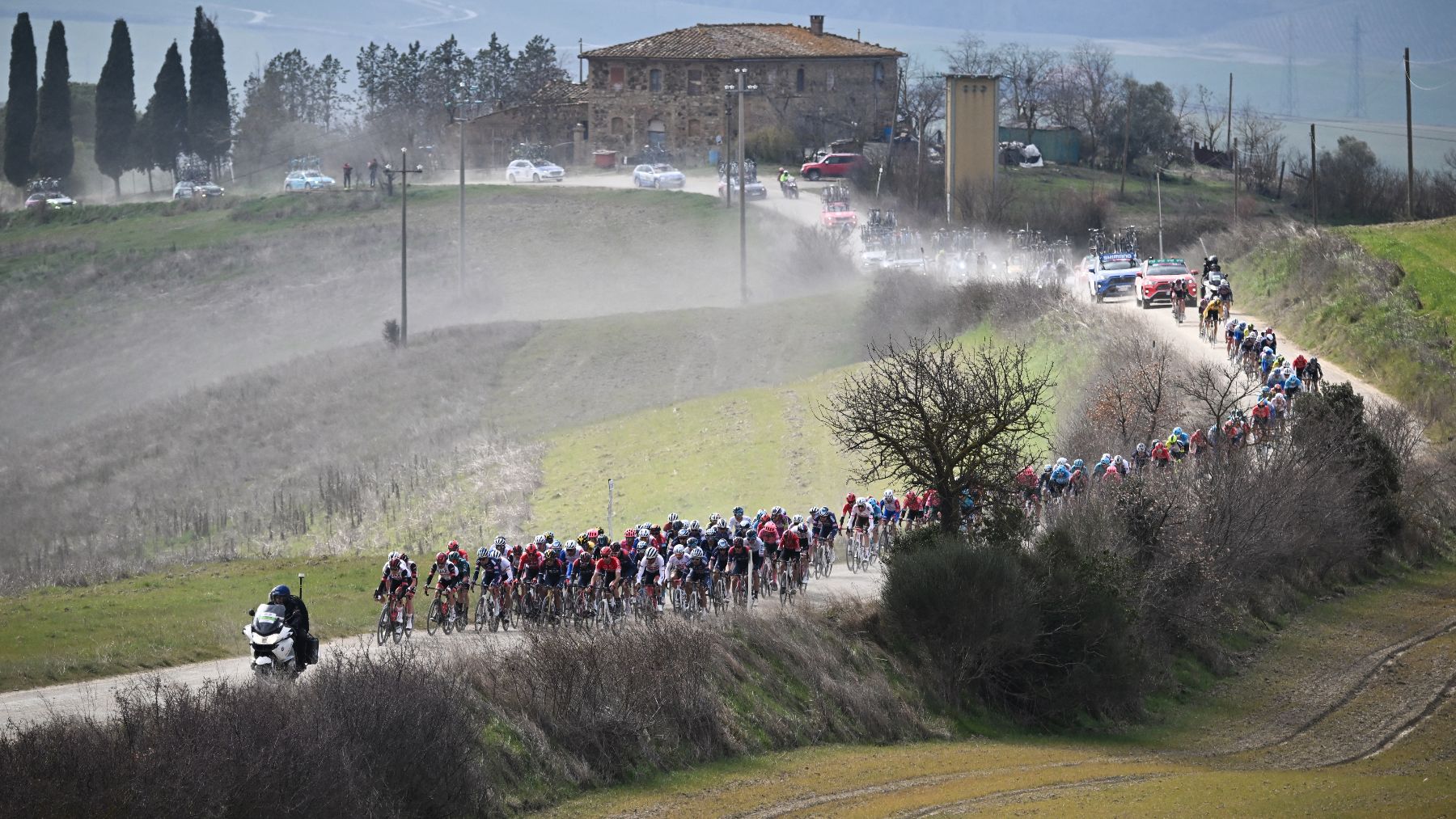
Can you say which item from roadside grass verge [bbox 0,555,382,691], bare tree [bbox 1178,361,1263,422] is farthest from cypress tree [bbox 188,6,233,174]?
bare tree [bbox 1178,361,1263,422]

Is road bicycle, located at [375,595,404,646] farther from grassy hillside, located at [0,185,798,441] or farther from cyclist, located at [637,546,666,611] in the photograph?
grassy hillside, located at [0,185,798,441]

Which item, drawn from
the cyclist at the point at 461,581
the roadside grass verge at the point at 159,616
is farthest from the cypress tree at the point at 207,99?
the cyclist at the point at 461,581

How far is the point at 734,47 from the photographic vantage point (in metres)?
117

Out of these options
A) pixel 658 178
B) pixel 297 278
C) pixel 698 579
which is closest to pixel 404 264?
pixel 297 278

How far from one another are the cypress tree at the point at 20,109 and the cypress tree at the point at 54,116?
66 centimetres

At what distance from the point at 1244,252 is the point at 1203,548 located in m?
35.5

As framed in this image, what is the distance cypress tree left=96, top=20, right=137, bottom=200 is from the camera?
122 metres

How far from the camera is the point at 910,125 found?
11919cm

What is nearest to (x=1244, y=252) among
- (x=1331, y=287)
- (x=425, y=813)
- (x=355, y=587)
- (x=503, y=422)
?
(x=1331, y=287)

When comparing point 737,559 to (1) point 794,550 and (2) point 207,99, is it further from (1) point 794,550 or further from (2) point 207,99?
(2) point 207,99

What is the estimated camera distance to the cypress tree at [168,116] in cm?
12638

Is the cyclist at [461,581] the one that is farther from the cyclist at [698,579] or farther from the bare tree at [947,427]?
the bare tree at [947,427]

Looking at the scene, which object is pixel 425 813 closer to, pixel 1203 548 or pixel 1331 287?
pixel 1203 548

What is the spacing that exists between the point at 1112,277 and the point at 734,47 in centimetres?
6217
